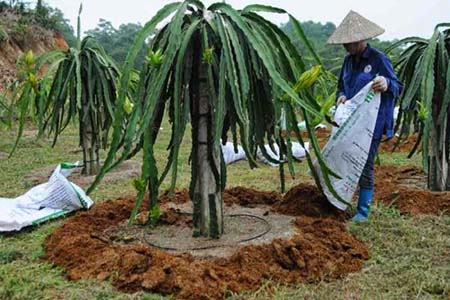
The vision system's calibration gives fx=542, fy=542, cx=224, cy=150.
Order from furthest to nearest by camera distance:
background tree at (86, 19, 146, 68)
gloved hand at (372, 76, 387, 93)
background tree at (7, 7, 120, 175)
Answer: background tree at (86, 19, 146, 68) → background tree at (7, 7, 120, 175) → gloved hand at (372, 76, 387, 93)

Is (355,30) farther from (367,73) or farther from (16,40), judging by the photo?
(16,40)

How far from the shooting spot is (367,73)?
3.63 m

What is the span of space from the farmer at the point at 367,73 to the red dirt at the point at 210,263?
1.65 feet

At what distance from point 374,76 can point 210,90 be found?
1.29m

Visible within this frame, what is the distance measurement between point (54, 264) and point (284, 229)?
4.37 feet

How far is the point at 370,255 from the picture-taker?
9.76 feet

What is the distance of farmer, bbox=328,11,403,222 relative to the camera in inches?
140

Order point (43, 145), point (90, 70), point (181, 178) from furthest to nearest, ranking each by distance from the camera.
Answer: point (43, 145) < point (181, 178) < point (90, 70)

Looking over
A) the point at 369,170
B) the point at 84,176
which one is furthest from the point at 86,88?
the point at 369,170

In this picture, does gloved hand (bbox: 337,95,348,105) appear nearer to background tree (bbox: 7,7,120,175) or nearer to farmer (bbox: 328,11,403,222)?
farmer (bbox: 328,11,403,222)

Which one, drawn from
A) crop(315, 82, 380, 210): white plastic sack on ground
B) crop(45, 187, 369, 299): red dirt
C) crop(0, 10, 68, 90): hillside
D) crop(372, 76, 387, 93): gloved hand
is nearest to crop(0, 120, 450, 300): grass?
crop(45, 187, 369, 299): red dirt

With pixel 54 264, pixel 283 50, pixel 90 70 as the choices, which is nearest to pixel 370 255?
pixel 283 50

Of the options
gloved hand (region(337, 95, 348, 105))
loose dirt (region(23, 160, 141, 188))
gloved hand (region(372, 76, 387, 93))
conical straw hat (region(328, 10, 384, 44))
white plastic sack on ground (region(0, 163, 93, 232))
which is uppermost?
conical straw hat (region(328, 10, 384, 44))

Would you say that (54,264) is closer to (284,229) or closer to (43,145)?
(284,229)
